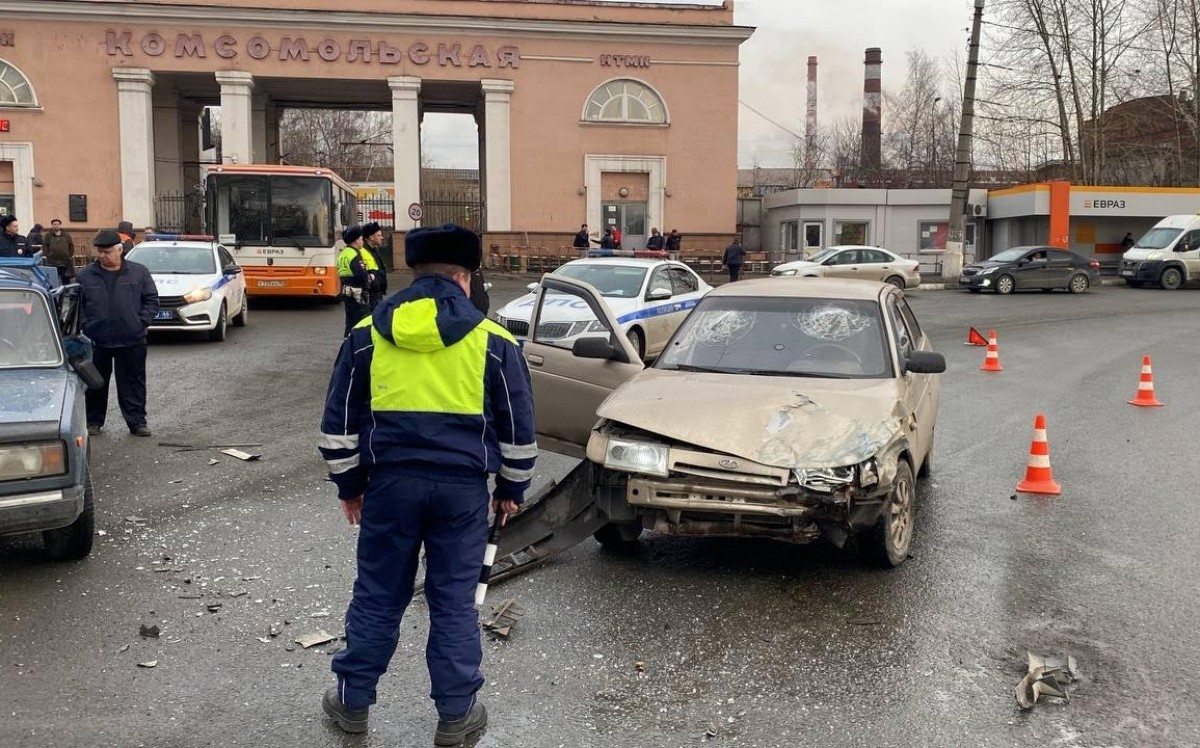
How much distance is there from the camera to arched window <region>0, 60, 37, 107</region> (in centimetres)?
3369

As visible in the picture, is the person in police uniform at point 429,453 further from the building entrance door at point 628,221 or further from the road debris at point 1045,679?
the building entrance door at point 628,221

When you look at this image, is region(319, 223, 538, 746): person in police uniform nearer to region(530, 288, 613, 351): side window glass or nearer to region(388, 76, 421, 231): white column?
Answer: region(530, 288, 613, 351): side window glass

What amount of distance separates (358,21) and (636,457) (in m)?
33.2

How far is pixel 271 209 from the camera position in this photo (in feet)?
70.9

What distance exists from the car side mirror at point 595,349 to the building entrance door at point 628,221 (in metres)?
30.9

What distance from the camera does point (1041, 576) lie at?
5.86 metres

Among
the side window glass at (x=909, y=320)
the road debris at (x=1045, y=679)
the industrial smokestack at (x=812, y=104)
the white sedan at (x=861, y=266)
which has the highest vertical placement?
the industrial smokestack at (x=812, y=104)

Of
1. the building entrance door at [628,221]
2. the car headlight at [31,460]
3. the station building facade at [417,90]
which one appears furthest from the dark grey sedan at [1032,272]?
the car headlight at [31,460]

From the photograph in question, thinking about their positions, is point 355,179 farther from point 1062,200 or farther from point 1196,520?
point 1196,520

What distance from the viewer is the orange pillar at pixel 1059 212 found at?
36.4m

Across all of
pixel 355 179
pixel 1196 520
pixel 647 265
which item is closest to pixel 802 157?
pixel 355 179

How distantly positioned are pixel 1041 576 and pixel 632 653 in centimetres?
257

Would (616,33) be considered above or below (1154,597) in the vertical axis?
above

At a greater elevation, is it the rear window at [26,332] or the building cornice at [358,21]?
the building cornice at [358,21]
